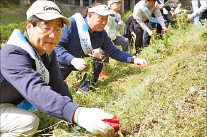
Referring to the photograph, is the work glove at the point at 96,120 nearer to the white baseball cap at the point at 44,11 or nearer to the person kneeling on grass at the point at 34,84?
the person kneeling on grass at the point at 34,84

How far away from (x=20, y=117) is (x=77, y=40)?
5.22 ft

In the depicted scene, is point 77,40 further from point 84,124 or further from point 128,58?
point 84,124

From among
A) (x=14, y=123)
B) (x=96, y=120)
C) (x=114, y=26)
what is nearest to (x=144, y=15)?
(x=114, y=26)

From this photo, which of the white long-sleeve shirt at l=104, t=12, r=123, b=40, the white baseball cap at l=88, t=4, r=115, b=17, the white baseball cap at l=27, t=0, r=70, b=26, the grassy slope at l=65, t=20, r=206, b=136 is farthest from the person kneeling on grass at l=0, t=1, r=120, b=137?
the white long-sleeve shirt at l=104, t=12, r=123, b=40

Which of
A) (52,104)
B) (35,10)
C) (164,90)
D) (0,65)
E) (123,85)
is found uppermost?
(35,10)

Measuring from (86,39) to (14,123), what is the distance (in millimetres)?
1637

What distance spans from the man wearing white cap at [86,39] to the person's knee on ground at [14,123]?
43.8 inches

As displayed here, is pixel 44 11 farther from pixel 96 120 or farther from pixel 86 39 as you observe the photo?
pixel 86 39

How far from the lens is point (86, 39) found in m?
3.09

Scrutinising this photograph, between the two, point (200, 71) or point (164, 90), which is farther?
point (200, 71)

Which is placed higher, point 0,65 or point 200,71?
point 0,65

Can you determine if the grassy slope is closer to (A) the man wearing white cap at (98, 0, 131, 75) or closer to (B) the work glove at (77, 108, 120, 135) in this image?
(B) the work glove at (77, 108, 120, 135)

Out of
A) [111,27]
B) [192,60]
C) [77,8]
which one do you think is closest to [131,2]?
[77,8]

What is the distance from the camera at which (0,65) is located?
5.37 ft
